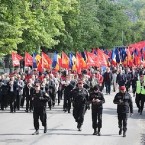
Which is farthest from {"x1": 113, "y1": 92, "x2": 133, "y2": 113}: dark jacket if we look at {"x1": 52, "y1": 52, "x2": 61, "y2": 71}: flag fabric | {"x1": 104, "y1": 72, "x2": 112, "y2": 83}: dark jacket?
{"x1": 104, "y1": 72, "x2": 112, "y2": 83}: dark jacket

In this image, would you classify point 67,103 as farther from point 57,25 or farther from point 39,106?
point 57,25

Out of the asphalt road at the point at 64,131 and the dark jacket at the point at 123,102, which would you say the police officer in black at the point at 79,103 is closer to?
the asphalt road at the point at 64,131

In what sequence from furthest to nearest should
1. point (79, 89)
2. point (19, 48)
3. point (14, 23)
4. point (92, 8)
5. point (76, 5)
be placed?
point (92, 8), point (76, 5), point (19, 48), point (14, 23), point (79, 89)

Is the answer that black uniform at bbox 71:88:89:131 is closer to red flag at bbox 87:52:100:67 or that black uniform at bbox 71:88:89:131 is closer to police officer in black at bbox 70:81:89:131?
police officer in black at bbox 70:81:89:131

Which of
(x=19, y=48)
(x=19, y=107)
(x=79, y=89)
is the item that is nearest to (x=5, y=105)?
(x=19, y=107)

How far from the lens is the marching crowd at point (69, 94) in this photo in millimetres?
16781

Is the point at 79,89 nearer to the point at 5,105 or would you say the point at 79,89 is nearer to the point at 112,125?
the point at 112,125

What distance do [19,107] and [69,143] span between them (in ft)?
31.2

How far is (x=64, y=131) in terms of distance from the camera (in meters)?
17.7

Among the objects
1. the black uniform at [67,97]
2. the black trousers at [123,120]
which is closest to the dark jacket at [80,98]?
the black trousers at [123,120]

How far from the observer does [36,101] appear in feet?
55.0

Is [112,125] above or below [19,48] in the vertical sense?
below

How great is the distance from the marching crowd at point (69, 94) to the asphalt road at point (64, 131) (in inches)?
15.7

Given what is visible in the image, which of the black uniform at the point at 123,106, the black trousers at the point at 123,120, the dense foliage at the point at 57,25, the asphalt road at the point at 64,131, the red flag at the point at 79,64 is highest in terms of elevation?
the dense foliage at the point at 57,25
